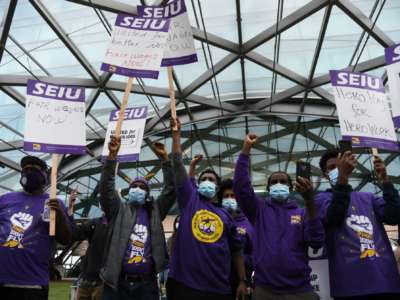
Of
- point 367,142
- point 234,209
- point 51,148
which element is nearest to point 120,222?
point 51,148

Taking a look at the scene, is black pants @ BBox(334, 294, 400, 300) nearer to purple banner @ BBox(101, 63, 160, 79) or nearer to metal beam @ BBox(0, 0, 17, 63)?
purple banner @ BBox(101, 63, 160, 79)

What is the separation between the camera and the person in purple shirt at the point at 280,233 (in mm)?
3197

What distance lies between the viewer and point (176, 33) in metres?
4.41

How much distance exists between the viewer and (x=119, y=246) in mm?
3477

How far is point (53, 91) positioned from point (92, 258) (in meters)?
2.34

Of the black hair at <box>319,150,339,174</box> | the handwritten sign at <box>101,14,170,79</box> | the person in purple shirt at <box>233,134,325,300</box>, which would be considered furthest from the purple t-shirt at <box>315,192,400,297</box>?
the handwritten sign at <box>101,14,170,79</box>

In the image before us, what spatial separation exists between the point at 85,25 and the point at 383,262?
10.9m

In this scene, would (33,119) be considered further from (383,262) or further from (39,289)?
(383,262)

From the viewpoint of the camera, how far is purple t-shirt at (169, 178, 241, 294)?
3234 millimetres

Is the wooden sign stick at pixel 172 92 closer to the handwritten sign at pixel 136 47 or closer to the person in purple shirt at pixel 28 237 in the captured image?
the handwritten sign at pixel 136 47

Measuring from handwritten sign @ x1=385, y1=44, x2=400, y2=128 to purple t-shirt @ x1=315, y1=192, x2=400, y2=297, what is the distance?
3.24 feet

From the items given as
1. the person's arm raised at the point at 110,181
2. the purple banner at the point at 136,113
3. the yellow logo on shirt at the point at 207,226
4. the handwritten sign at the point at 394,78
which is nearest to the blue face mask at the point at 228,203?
the yellow logo on shirt at the point at 207,226

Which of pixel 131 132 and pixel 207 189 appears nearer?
pixel 207 189

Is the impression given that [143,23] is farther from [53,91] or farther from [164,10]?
[53,91]
